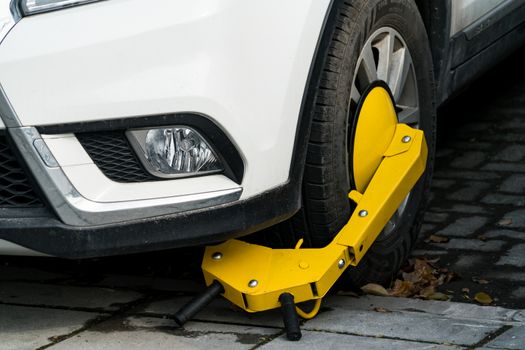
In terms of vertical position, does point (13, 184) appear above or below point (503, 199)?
above

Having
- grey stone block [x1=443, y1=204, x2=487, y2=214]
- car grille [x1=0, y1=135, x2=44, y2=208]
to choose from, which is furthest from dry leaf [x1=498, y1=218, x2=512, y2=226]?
car grille [x1=0, y1=135, x2=44, y2=208]

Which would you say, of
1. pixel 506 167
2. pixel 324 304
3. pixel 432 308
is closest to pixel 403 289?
pixel 432 308

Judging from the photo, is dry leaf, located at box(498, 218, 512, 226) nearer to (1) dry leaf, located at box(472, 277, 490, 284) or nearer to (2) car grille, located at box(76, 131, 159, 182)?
(1) dry leaf, located at box(472, 277, 490, 284)

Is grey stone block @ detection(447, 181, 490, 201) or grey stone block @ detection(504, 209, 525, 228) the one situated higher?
grey stone block @ detection(447, 181, 490, 201)

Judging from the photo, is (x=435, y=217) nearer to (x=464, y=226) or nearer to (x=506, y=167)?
(x=464, y=226)

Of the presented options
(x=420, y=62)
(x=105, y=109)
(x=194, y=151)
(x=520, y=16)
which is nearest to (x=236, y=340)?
(x=194, y=151)

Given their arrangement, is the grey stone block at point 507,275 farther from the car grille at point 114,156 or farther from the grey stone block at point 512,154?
the car grille at point 114,156

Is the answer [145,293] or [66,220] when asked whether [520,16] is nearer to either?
[145,293]

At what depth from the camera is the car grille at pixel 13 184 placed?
2.96 m

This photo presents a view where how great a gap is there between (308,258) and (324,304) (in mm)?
325

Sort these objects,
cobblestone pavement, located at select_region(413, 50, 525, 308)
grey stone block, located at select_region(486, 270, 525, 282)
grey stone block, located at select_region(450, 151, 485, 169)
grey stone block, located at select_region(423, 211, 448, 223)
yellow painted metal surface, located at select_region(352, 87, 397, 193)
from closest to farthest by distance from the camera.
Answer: yellow painted metal surface, located at select_region(352, 87, 397, 193), grey stone block, located at select_region(486, 270, 525, 282), cobblestone pavement, located at select_region(413, 50, 525, 308), grey stone block, located at select_region(423, 211, 448, 223), grey stone block, located at select_region(450, 151, 485, 169)

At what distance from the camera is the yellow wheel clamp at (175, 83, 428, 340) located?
3.18 metres

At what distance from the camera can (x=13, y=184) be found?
300 cm

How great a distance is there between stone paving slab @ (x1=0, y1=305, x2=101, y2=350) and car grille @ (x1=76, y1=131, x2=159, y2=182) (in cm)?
59
